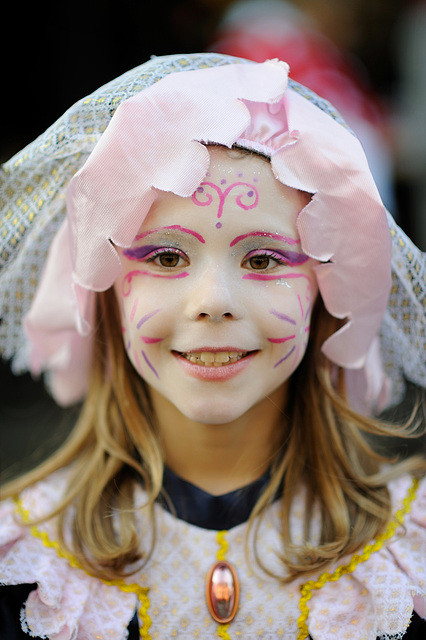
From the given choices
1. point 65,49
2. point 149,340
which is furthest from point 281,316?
point 65,49

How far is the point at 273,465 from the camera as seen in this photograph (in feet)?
5.12

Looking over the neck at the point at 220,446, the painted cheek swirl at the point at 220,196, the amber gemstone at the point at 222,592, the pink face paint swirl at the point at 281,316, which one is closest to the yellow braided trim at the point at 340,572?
the amber gemstone at the point at 222,592

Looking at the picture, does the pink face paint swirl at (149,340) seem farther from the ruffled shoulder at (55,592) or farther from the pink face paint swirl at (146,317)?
the ruffled shoulder at (55,592)

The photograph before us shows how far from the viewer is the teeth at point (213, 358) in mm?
1377

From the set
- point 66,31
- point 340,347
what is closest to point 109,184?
point 340,347

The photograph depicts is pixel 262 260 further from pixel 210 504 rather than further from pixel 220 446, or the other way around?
pixel 210 504

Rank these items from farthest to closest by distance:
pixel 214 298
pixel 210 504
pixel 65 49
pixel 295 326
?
pixel 65 49 → pixel 210 504 → pixel 295 326 → pixel 214 298

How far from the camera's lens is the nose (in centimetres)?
130

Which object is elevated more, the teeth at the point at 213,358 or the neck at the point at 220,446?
the teeth at the point at 213,358

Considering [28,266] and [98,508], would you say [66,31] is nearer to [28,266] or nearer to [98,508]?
[28,266]

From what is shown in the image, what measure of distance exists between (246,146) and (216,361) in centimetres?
38

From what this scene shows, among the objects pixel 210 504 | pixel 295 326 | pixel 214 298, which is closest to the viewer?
pixel 214 298

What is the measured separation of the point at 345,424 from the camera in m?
1.65

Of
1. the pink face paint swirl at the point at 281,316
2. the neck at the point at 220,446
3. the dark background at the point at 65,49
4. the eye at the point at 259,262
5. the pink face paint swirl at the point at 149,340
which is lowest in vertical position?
the neck at the point at 220,446
